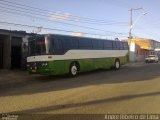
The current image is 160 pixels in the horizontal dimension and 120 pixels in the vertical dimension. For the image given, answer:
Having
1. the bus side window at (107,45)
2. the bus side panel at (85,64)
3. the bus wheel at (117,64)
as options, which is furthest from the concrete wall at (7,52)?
the bus wheel at (117,64)

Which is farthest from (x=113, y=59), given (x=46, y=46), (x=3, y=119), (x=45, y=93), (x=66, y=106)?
(x=3, y=119)

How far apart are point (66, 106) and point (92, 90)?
4010 millimetres

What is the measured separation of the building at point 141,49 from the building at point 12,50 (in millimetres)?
32795

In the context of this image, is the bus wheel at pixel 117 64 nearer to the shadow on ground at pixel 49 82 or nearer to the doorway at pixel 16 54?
the shadow on ground at pixel 49 82

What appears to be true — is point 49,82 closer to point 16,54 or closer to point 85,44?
point 85,44

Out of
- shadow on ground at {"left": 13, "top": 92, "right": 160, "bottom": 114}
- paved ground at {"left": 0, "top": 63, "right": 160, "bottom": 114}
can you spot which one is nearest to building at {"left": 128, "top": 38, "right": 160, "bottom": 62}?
paved ground at {"left": 0, "top": 63, "right": 160, "bottom": 114}

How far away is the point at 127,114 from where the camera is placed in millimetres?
9555

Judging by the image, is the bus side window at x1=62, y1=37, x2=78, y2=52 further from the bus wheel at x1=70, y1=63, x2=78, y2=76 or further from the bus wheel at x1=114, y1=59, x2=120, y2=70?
the bus wheel at x1=114, y1=59, x2=120, y2=70

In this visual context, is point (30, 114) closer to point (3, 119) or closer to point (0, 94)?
point (3, 119)

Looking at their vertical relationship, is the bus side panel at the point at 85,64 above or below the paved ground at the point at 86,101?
above

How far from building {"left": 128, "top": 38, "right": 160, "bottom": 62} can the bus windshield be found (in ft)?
130

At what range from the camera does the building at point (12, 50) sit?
28156 millimetres

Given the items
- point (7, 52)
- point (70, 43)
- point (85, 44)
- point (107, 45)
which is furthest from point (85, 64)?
point (7, 52)

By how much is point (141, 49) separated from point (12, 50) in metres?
49.6
